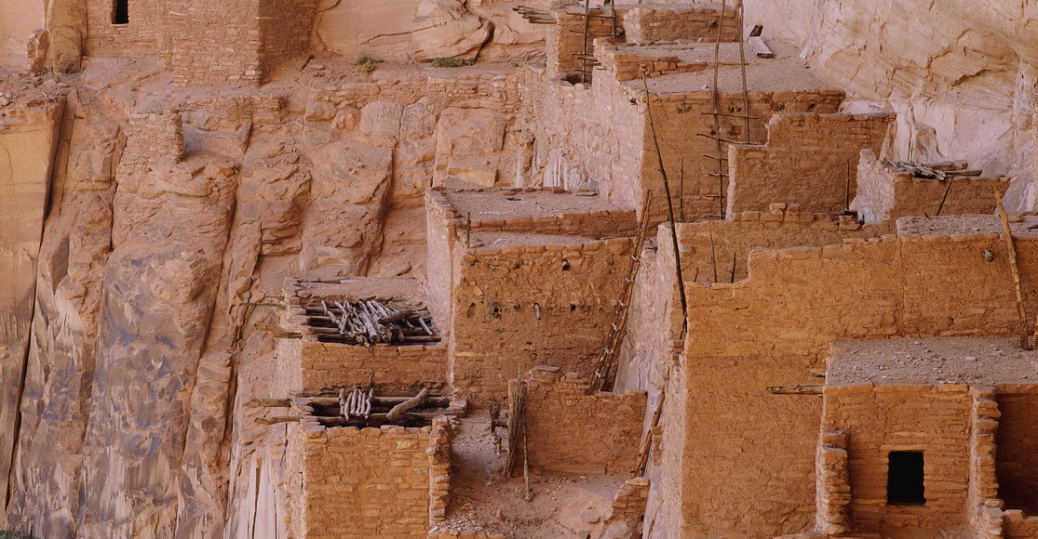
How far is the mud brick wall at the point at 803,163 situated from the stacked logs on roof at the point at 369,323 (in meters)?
3.33

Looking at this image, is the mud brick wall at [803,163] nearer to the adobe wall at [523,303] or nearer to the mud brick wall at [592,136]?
the adobe wall at [523,303]

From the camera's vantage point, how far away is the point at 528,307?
51.0 ft

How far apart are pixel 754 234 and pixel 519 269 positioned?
2.94 meters

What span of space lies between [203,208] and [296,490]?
8332 millimetres

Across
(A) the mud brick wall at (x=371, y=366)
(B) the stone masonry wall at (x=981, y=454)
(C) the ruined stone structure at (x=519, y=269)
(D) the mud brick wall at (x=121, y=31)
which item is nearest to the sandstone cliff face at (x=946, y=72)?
(C) the ruined stone structure at (x=519, y=269)

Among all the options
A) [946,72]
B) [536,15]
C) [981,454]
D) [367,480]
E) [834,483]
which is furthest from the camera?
[536,15]

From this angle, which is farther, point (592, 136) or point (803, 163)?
point (592, 136)

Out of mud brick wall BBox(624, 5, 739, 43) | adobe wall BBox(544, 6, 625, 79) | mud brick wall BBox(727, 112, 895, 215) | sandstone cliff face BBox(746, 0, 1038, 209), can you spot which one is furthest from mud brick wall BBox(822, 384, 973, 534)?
adobe wall BBox(544, 6, 625, 79)

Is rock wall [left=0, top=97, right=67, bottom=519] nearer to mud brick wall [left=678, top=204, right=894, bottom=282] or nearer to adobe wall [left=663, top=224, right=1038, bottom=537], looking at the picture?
mud brick wall [left=678, top=204, right=894, bottom=282]

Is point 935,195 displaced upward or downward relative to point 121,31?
downward

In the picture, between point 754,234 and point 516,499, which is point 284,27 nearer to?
Answer: point 516,499

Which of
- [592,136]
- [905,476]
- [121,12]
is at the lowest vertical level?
[905,476]

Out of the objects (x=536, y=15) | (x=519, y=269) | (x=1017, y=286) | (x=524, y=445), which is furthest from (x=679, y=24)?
(x=1017, y=286)

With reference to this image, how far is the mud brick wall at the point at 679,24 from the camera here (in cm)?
1934
